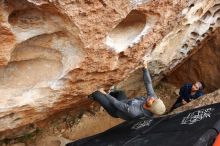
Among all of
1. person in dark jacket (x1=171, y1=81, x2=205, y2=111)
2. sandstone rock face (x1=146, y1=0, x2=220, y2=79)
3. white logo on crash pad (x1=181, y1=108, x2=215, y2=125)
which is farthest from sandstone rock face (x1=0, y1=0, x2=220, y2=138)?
person in dark jacket (x1=171, y1=81, x2=205, y2=111)

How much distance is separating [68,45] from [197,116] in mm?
1323

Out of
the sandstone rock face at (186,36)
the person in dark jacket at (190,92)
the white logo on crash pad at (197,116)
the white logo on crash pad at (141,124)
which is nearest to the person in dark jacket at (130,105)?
the white logo on crash pad at (141,124)

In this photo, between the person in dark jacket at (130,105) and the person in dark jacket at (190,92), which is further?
the person in dark jacket at (190,92)

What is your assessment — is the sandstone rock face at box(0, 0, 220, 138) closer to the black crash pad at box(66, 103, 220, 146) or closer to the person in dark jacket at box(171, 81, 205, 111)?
the black crash pad at box(66, 103, 220, 146)

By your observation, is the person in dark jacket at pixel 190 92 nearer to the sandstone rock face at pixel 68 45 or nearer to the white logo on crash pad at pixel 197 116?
the sandstone rock face at pixel 68 45

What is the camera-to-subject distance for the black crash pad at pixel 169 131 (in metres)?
3.12

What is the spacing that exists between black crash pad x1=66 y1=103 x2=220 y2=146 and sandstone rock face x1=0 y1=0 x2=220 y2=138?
483 millimetres

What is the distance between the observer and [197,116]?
3578 mm

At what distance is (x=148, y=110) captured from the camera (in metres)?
3.73

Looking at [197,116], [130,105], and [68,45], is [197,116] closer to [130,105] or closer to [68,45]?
[130,105]

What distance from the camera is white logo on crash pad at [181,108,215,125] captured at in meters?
3.49

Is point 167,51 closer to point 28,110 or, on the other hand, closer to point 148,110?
Result: point 148,110

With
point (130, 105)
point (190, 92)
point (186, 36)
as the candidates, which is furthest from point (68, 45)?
point (190, 92)

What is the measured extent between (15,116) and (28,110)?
13cm
